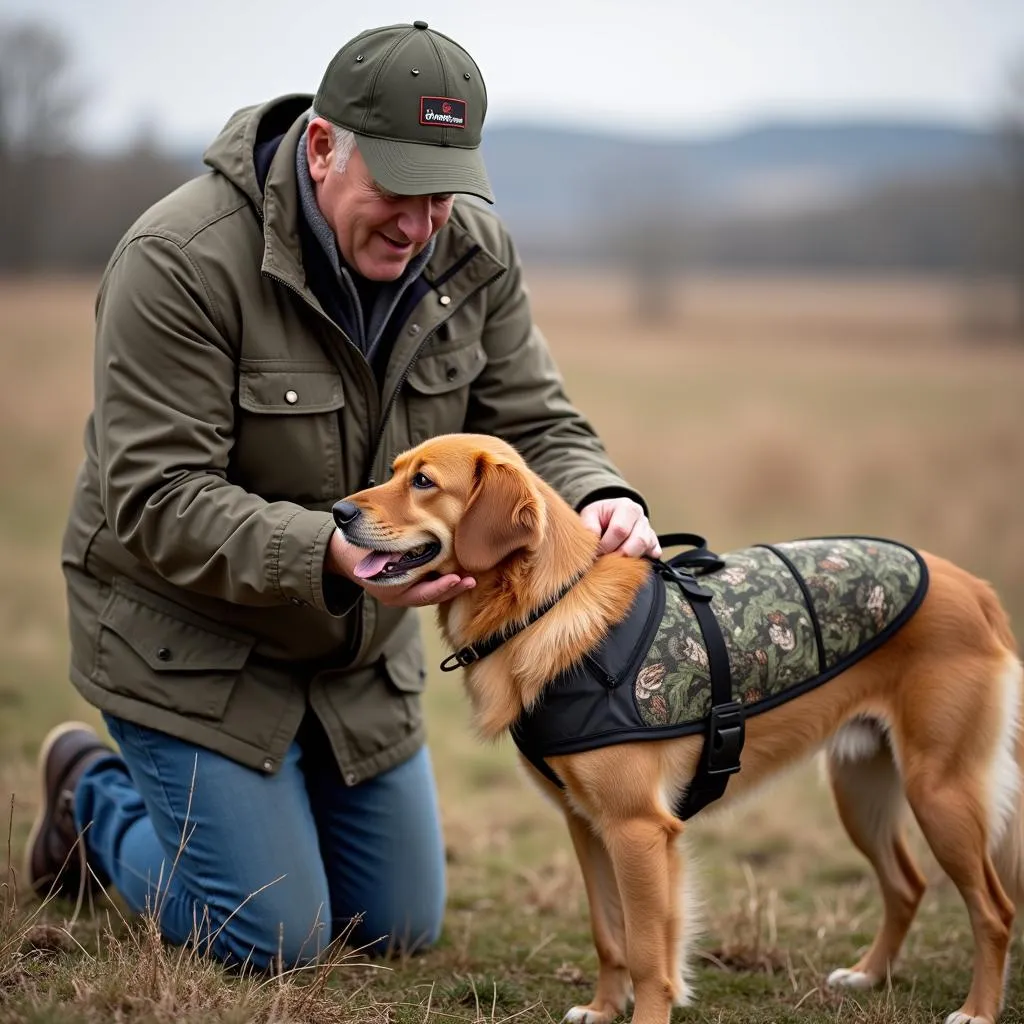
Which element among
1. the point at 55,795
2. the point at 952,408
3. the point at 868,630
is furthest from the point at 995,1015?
the point at 952,408

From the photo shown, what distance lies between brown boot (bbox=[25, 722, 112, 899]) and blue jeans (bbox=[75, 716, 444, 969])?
0.30 ft

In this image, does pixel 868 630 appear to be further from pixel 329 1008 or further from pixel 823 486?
pixel 823 486

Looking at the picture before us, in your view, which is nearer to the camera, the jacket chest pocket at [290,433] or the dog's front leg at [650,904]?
the dog's front leg at [650,904]

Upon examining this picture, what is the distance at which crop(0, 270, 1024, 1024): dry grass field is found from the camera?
3482mm

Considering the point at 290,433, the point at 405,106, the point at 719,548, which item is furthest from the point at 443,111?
the point at 719,548

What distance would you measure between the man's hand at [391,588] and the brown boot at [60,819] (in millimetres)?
1855

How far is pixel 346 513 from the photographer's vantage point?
3271mm

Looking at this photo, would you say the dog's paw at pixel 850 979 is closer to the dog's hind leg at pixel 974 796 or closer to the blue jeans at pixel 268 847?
the dog's hind leg at pixel 974 796

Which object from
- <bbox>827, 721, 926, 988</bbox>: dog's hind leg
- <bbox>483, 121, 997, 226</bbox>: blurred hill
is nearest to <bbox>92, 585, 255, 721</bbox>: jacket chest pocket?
<bbox>827, 721, 926, 988</bbox>: dog's hind leg

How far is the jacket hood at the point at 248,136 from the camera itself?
372cm

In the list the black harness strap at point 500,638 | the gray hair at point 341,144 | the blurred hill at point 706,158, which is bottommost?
the black harness strap at point 500,638

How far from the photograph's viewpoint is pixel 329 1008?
3074 mm

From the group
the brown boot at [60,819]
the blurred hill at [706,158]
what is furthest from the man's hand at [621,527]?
the blurred hill at [706,158]

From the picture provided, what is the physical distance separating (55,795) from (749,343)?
24449mm
